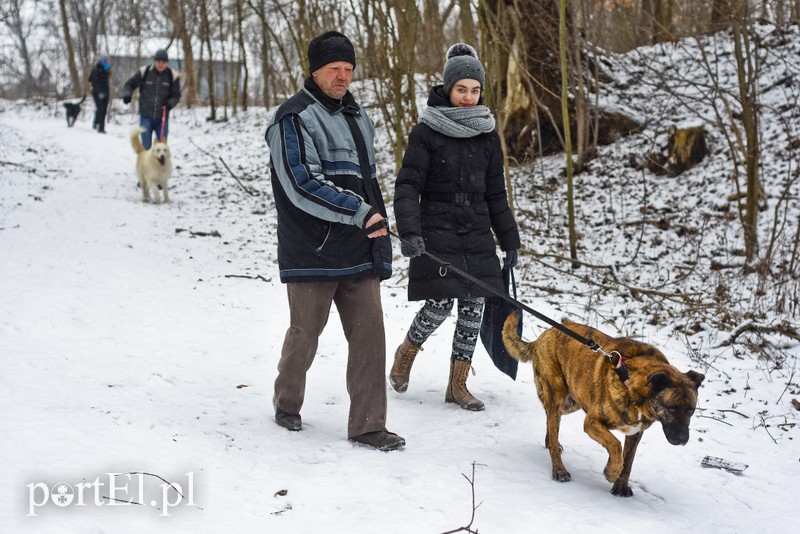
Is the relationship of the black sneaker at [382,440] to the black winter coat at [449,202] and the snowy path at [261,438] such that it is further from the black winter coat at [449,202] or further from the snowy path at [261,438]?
the black winter coat at [449,202]

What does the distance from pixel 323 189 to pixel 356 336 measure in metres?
0.92

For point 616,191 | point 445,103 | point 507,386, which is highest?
point 445,103

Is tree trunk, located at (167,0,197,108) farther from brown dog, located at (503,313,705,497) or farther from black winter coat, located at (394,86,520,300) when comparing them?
brown dog, located at (503,313,705,497)

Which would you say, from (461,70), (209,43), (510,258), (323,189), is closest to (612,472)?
(510,258)

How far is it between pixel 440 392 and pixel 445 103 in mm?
2124

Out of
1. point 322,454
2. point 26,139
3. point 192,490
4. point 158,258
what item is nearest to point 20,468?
point 192,490

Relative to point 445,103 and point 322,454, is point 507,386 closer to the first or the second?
point 322,454

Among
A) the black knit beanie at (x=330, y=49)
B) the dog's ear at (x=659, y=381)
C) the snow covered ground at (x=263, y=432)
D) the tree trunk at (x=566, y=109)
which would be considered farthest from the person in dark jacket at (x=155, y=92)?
the dog's ear at (x=659, y=381)

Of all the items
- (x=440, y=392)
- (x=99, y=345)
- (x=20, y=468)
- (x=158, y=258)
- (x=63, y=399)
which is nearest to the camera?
(x=20, y=468)

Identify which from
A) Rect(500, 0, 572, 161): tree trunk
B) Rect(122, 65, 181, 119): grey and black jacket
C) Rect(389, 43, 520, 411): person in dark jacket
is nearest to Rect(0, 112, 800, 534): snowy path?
Rect(389, 43, 520, 411): person in dark jacket

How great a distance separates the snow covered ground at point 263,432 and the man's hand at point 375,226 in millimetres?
1253

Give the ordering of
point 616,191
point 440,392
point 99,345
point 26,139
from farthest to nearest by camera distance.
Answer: point 26,139
point 616,191
point 99,345
point 440,392

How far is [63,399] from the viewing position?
4.11 m

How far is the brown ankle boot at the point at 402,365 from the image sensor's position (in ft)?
15.7
